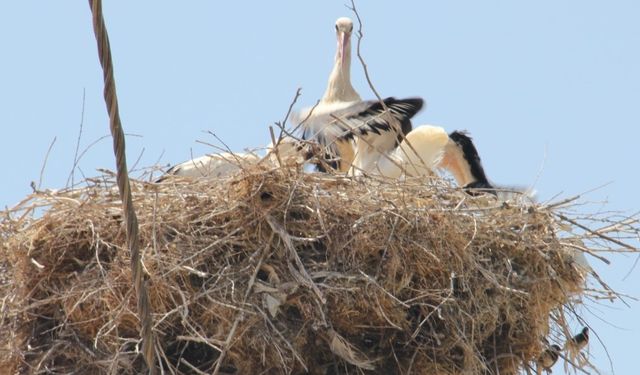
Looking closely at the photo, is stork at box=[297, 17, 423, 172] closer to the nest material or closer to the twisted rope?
the nest material

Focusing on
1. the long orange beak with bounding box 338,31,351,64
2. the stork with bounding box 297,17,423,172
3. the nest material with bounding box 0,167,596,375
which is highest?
the long orange beak with bounding box 338,31,351,64

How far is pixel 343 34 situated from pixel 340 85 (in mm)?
472

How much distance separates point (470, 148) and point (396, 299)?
10.1ft

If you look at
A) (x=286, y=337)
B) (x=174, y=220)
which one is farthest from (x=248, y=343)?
(x=174, y=220)

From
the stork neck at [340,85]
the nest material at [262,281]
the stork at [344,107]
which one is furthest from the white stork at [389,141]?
the nest material at [262,281]

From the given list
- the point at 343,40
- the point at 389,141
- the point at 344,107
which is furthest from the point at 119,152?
the point at 343,40

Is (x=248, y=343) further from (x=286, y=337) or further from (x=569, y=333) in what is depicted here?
(x=569, y=333)

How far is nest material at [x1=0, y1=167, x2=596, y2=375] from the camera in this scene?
7.43m

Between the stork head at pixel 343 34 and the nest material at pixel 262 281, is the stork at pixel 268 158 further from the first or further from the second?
the stork head at pixel 343 34

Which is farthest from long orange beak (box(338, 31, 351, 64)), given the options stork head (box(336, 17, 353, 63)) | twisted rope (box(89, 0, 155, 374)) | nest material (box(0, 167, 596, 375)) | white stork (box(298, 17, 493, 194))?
twisted rope (box(89, 0, 155, 374))

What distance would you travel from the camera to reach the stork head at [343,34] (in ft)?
37.7

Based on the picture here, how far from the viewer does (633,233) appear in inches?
329

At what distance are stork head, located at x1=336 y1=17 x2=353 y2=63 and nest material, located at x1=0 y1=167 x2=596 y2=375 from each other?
360cm

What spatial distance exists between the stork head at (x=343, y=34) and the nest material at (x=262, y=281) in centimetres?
360
